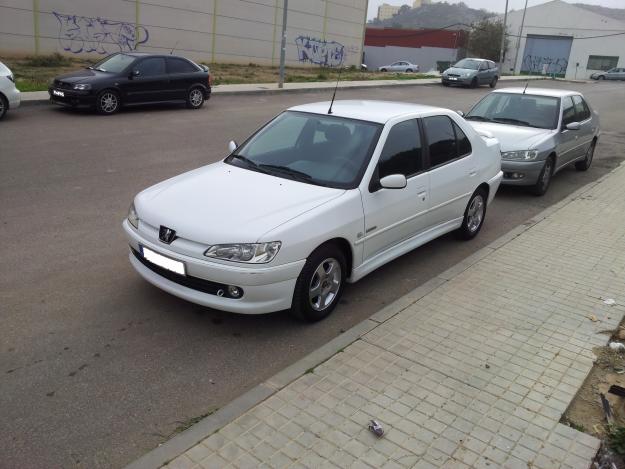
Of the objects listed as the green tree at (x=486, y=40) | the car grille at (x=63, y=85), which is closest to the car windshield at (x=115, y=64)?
the car grille at (x=63, y=85)

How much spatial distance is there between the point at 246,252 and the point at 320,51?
37.4m

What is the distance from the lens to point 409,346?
444 centimetres

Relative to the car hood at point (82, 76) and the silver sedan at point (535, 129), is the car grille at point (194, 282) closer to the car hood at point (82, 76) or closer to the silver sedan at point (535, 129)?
the silver sedan at point (535, 129)

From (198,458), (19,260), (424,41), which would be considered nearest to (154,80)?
(19,260)

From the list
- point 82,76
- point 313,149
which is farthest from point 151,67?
point 313,149

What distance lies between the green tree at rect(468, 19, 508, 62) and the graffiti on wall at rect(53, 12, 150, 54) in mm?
51155

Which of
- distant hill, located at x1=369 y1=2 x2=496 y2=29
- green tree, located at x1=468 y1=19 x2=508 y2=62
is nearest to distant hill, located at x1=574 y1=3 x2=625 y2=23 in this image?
green tree, located at x1=468 y1=19 x2=508 y2=62

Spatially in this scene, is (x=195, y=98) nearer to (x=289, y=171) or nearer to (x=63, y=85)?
(x=63, y=85)

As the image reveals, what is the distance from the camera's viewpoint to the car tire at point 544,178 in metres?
9.59

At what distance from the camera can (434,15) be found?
129m

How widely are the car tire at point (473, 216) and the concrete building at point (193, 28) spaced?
75.3ft

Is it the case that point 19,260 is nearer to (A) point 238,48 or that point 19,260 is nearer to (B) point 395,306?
(B) point 395,306

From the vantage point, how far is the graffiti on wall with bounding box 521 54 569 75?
7200cm

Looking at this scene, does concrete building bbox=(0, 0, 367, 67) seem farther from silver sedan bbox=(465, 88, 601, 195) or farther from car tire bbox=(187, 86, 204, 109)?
silver sedan bbox=(465, 88, 601, 195)
